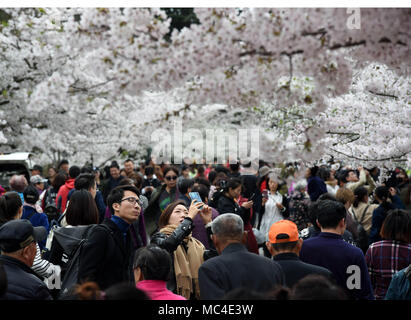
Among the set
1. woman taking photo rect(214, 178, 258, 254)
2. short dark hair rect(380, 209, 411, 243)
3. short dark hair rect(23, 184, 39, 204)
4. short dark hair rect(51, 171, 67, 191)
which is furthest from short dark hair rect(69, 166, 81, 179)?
short dark hair rect(380, 209, 411, 243)

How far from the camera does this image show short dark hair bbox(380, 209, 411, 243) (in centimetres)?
514

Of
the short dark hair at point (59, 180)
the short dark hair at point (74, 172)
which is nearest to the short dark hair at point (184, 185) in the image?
the short dark hair at point (74, 172)

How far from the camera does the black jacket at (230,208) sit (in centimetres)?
744

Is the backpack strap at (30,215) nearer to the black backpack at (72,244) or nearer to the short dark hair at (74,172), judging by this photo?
the short dark hair at (74,172)

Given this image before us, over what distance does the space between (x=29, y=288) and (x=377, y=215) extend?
606cm

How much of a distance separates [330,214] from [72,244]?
2.51 meters

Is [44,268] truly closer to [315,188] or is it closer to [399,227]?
[399,227]

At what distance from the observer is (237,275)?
142 inches

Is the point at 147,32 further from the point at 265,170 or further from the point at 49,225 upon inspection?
the point at 265,170

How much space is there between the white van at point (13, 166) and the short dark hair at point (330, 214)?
1104 cm

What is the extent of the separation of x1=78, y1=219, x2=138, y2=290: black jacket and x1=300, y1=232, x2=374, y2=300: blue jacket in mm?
1663

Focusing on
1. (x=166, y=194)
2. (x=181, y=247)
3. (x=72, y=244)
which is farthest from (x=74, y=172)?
(x=181, y=247)

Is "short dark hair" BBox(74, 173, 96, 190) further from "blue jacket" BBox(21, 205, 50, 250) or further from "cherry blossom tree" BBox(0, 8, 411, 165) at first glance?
"cherry blossom tree" BBox(0, 8, 411, 165)
